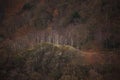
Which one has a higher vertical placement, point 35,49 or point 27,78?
point 35,49

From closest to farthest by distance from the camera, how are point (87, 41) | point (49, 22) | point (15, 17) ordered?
point (87, 41) < point (49, 22) < point (15, 17)

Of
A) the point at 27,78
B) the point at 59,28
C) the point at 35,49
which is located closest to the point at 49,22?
the point at 59,28

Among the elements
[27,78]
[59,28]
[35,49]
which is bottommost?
[27,78]

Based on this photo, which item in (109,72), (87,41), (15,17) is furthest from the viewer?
(15,17)

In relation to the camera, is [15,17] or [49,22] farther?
[15,17]

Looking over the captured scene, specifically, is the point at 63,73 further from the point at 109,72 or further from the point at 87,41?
the point at 87,41

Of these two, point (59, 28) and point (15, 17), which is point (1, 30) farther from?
point (59, 28)

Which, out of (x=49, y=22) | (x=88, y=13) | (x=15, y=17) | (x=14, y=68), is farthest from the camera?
(x=15, y=17)

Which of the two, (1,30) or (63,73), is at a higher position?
(1,30)

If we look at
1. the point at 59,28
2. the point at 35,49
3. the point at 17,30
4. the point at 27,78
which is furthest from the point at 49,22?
the point at 27,78
